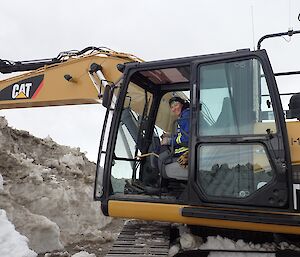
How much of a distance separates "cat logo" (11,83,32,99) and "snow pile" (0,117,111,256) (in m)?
2.53

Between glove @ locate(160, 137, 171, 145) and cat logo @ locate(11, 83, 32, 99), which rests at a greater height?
cat logo @ locate(11, 83, 32, 99)

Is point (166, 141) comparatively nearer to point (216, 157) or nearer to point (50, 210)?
point (216, 157)

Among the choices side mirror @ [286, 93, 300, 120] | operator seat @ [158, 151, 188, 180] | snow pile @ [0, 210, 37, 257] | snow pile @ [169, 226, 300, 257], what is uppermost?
side mirror @ [286, 93, 300, 120]

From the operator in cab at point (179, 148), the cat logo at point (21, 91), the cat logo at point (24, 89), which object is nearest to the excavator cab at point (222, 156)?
the operator in cab at point (179, 148)

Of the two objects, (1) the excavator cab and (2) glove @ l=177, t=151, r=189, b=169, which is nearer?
(1) the excavator cab

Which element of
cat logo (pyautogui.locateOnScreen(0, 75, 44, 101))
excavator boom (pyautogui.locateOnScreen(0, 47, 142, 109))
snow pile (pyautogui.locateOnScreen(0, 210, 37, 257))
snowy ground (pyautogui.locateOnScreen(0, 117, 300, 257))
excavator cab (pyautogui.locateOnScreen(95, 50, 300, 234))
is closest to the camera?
excavator cab (pyautogui.locateOnScreen(95, 50, 300, 234))

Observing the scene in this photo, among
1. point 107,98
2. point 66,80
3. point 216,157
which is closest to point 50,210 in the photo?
point 66,80

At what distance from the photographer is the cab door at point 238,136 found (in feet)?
10.8

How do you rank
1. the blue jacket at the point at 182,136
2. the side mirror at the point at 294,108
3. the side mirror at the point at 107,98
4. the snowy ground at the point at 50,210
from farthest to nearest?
the snowy ground at the point at 50,210, the side mirror at the point at 107,98, the blue jacket at the point at 182,136, the side mirror at the point at 294,108

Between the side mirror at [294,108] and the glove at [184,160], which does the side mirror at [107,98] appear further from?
the side mirror at [294,108]

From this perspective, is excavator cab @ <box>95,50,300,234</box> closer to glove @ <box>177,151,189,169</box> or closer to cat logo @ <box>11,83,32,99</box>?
glove @ <box>177,151,189,169</box>

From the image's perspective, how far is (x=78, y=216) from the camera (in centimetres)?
912

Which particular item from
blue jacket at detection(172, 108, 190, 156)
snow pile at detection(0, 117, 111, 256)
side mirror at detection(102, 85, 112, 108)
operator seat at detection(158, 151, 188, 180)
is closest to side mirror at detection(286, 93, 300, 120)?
blue jacket at detection(172, 108, 190, 156)

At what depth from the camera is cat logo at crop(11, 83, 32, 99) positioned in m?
5.55
